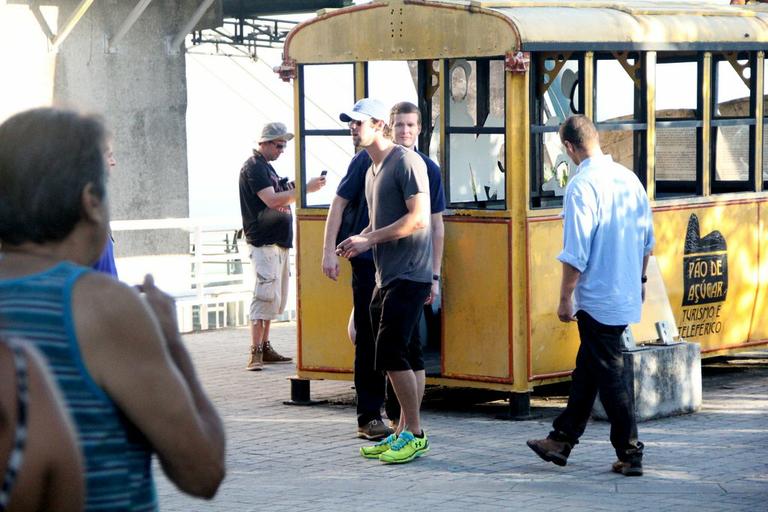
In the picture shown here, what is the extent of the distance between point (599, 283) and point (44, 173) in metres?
5.25

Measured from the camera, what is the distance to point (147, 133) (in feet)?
66.5

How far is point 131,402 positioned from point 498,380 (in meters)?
6.97

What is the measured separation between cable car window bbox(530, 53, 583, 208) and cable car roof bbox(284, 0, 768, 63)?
24cm

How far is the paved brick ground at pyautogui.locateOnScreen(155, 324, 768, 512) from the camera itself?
23.1 feet

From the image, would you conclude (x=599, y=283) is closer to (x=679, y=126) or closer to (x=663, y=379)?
(x=663, y=379)

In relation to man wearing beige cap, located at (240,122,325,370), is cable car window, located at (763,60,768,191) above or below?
above

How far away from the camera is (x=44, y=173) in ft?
8.56

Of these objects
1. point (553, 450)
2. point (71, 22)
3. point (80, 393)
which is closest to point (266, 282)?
point (553, 450)

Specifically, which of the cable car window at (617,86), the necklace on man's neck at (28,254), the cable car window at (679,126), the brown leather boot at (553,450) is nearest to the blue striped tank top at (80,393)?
the necklace on man's neck at (28,254)

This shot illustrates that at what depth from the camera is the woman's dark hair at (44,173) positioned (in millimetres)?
2611

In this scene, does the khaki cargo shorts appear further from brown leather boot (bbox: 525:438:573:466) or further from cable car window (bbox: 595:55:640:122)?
brown leather boot (bbox: 525:438:573:466)

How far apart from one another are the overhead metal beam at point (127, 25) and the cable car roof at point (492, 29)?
932 cm

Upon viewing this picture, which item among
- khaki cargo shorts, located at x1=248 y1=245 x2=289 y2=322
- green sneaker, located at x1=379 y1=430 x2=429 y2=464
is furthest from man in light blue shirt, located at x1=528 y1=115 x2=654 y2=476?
khaki cargo shorts, located at x1=248 y1=245 x2=289 y2=322

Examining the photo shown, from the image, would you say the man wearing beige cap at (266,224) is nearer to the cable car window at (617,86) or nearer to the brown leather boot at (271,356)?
the brown leather boot at (271,356)
